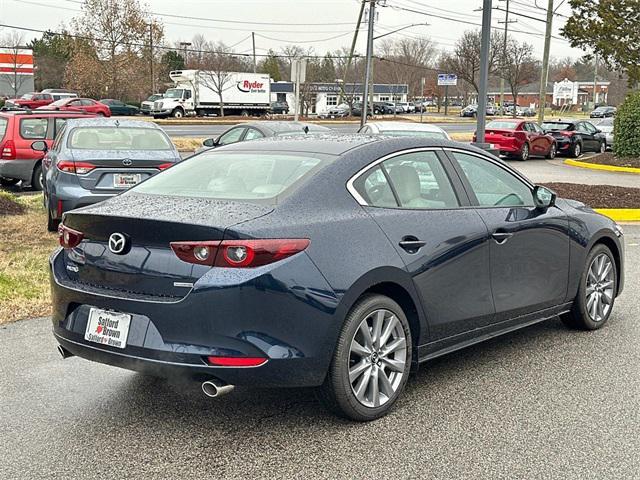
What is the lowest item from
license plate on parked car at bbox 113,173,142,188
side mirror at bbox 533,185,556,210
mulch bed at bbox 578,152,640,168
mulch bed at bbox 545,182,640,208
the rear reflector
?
mulch bed at bbox 545,182,640,208

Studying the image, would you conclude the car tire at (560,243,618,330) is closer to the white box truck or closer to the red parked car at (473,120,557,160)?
the red parked car at (473,120,557,160)

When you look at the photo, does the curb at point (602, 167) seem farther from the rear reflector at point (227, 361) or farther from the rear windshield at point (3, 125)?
the rear reflector at point (227, 361)

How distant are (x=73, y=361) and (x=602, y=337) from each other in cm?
394

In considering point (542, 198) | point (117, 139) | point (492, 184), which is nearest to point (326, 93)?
point (117, 139)

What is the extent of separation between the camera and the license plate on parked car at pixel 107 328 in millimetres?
3863

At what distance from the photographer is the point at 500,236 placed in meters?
5.02

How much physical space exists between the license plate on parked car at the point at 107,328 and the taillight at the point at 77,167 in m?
5.73

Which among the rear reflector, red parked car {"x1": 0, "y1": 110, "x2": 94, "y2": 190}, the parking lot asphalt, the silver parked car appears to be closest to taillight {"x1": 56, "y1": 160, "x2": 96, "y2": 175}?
the silver parked car

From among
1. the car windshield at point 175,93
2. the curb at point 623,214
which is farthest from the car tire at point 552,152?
the car windshield at point 175,93

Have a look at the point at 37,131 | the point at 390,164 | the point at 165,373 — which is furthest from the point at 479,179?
the point at 37,131

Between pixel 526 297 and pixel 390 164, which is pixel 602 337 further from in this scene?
pixel 390 164

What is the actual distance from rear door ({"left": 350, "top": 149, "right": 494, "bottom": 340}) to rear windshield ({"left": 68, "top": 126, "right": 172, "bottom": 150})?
6045 millimetres

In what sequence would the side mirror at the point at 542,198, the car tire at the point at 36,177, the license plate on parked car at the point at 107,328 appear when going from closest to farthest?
1. the license plate on parked car at the point at 107,328
2. the side mirror at the point at 542,198
3. the car tire at the point at 36,177

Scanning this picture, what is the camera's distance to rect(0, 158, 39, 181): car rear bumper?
48.2ft
